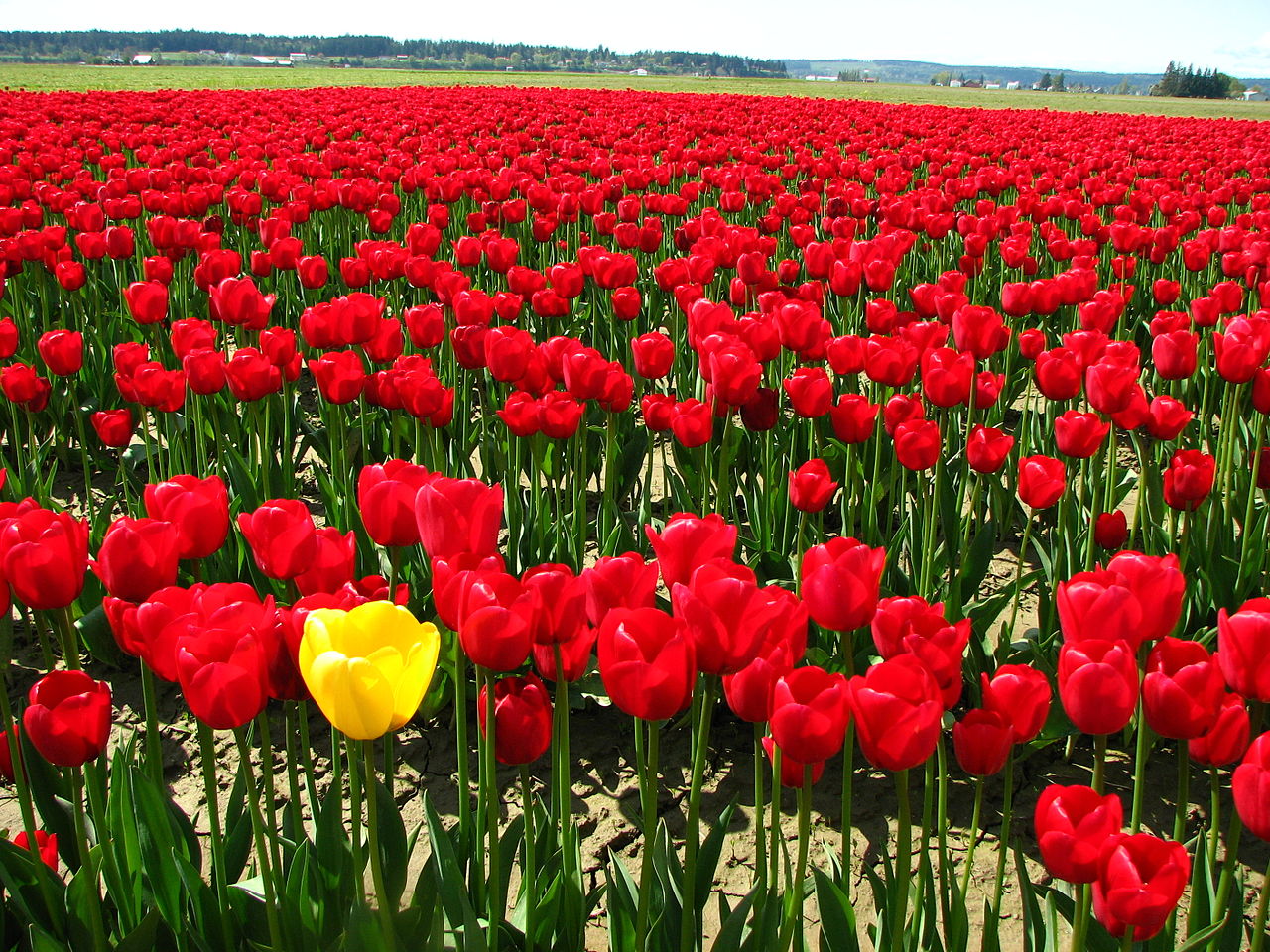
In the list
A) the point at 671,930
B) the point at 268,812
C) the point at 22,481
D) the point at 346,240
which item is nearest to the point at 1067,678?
the point at 671,930

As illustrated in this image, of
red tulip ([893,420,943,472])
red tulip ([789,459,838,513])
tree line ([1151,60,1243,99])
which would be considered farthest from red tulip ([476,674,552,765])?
tree line ([1151,60,1243,99])

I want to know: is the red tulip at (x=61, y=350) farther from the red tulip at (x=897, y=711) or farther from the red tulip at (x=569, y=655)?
the red tulip at (x=897, y=711)

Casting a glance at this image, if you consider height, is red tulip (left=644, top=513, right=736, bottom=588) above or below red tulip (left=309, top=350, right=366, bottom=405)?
above

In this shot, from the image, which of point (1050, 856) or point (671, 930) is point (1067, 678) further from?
point (671, 930)

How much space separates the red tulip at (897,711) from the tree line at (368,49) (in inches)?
4129

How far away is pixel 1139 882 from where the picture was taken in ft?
3.80

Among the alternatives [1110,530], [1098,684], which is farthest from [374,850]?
[1110,530]

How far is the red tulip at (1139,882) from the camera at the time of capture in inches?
45.0

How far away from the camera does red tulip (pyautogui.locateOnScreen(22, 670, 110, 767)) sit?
1457 millimetres

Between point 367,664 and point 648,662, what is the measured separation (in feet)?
1.07

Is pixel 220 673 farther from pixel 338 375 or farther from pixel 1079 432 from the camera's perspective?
pixel 1079 432

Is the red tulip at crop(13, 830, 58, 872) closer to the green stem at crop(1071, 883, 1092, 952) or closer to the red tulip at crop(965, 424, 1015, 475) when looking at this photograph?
the green stem at crop(1071, 883, 1092, 952)

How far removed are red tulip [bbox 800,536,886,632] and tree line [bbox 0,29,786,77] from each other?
4117 inches

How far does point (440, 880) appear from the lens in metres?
1.58
